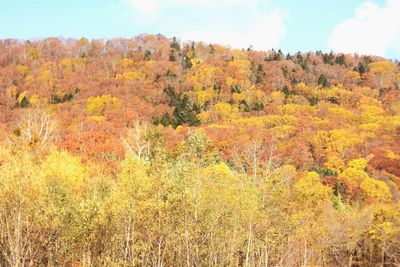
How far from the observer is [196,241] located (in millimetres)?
26000

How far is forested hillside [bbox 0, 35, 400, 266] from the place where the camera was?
2452cm

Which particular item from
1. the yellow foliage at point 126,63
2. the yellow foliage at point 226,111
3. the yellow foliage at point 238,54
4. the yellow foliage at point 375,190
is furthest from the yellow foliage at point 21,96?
the yellow foliage at point 375,190

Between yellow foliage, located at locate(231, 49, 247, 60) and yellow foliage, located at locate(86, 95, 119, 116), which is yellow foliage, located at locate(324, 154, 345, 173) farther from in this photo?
yellow foliage, located at locate(231, 49, 247, 60)

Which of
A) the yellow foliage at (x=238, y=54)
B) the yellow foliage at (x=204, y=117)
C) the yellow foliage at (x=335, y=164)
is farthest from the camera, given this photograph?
the yellow foliage at (x=238, y=54)

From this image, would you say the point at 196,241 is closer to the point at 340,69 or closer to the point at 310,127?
the point at 310,127

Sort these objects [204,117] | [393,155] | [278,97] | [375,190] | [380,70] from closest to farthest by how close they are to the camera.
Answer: [375,190]
[393,155]
[204,117]
[278,97]
[380,70]

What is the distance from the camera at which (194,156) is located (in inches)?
1128

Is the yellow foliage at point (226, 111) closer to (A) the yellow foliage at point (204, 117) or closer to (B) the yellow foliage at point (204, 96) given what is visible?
(A) the yellow foliage at point (204, 117)

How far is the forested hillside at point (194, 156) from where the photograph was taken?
24.5m

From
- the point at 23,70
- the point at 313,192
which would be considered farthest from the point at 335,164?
→ the point at 23,70

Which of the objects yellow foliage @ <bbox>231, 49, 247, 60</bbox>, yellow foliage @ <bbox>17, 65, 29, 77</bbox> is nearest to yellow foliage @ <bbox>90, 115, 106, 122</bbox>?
yellow foliage @ <bbox>17, 65, 29, 77</bbox>

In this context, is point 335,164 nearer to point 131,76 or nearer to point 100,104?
point 100,104

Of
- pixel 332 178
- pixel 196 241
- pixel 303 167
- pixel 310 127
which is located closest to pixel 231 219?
pixel 196 241

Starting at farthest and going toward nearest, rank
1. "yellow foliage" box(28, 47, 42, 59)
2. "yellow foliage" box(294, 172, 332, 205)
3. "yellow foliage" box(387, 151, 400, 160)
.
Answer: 1. "yellow foliage" box(28, 47, 42, 59)
2. "yellow foliage" box(387, 151, 400, 160)
3. "yellow foliage" box(294, 172, 332, 205)
